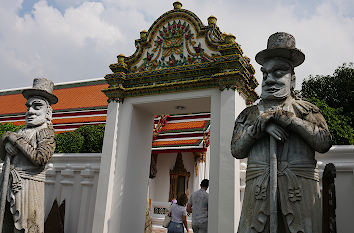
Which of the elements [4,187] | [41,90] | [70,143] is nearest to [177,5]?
[41,90]

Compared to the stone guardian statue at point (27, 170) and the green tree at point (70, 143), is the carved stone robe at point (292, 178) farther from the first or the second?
the green tree at point (70, 143)

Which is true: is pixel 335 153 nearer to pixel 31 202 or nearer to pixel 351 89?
pixel 31 202

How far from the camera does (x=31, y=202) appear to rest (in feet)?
13.9

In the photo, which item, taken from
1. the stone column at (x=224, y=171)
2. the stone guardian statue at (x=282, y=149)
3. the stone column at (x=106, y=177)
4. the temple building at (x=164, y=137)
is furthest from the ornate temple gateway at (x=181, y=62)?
the temple building at (x=164, y=137)

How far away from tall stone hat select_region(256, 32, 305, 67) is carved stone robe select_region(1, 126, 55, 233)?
3.06m

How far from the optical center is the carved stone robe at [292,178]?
8.72ft

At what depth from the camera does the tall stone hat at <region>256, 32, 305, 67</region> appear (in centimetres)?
301

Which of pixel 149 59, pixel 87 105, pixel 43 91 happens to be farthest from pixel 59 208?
pixel 87 105

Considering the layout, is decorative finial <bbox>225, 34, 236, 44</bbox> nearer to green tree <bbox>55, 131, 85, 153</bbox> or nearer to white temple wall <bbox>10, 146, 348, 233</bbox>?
white temple wall <bbox>10, 146, 348, 233</bbox>

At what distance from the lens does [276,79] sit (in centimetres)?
305

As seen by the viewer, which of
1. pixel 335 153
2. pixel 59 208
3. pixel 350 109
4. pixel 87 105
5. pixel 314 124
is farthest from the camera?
pixel 350 109

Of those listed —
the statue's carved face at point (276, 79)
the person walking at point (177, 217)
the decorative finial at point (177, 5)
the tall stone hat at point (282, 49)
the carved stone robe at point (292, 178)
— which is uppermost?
the decorative finial at point (177, 5)

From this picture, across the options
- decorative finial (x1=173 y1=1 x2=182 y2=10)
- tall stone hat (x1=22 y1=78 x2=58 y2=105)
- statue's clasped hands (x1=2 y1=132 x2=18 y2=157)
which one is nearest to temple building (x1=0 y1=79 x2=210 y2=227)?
decorative finial (x1=173 y1=1 x2=182 y2=10)

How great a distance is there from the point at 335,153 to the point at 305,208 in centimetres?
227
